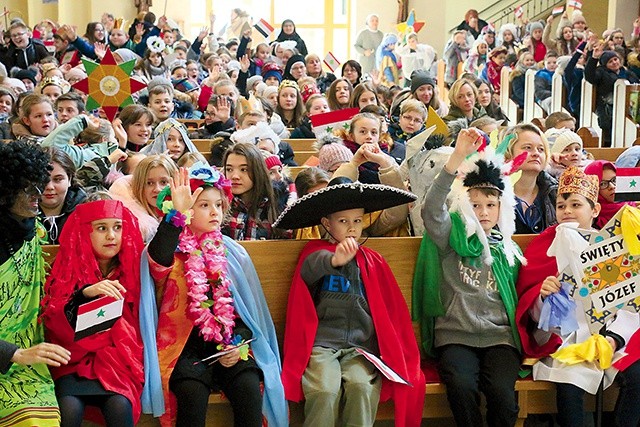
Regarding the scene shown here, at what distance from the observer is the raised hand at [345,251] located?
157 inches

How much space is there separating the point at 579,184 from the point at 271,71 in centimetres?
812

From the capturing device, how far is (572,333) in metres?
4.23

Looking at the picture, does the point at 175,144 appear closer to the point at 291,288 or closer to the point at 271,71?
the point at 291,288

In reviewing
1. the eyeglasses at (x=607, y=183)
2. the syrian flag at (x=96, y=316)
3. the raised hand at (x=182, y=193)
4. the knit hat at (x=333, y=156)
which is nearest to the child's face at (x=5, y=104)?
the knit hat at (x=333, y=156)

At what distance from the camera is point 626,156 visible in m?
5.77

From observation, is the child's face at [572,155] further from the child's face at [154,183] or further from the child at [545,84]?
the child at [545,84]

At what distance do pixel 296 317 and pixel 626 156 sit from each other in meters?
2.66

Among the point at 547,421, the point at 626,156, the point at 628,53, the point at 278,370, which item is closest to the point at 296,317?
the point at 278,370

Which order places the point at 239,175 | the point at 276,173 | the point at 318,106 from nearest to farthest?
1. the point at 239,175
2. the point at 276,173
3. the point at 318,106

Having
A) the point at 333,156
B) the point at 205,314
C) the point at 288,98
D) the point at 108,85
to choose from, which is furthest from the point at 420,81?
the point at 205,314

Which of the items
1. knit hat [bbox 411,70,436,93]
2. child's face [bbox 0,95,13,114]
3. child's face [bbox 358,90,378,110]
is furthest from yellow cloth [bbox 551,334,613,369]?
child's face [bbox 0,95,13,114]

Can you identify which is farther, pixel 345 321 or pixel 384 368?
pixel 345 321

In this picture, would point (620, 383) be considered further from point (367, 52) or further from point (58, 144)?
point (367, 52)

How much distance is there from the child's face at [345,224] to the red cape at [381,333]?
0.20 ft
